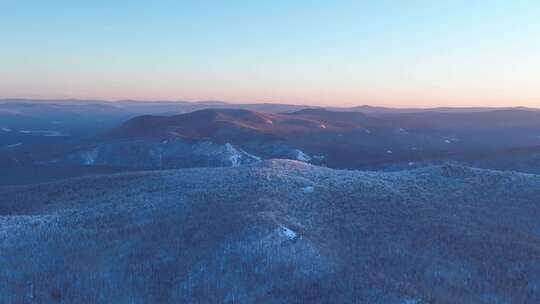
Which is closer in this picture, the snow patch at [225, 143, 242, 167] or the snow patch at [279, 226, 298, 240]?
the snow patch at [279, 226, 298, 240]

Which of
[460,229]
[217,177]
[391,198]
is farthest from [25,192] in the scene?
[460,229]

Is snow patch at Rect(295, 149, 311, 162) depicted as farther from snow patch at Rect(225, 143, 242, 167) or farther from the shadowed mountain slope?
the shadowed mountain slope

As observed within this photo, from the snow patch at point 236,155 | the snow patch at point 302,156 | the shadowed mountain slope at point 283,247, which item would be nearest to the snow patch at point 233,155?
the snow patch at point 236,155

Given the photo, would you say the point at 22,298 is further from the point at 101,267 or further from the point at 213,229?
the point at 213,229

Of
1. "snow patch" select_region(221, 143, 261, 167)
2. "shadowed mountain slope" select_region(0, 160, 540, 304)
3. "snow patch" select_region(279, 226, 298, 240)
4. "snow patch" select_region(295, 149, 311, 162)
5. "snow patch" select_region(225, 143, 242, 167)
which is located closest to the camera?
"shadowed mountain slope" select_region(0, 160, 540, 304)

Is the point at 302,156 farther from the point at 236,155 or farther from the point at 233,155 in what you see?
the point at 233,155

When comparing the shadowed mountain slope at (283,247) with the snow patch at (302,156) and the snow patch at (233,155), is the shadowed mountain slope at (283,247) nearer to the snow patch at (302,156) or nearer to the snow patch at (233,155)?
the snow patch at (233,155)

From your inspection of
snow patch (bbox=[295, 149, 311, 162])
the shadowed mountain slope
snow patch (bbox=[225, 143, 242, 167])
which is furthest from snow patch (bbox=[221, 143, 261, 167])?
the shadowed mountain slope

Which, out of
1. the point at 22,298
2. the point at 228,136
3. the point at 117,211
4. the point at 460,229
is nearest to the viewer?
the point at 22,298

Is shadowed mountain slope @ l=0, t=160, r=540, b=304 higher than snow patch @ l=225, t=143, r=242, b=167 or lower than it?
higher

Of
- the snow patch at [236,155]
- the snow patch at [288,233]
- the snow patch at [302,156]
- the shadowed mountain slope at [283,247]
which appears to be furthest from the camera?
the snow patch at [302,156]

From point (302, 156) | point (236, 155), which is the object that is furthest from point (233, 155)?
point (302, 156)
